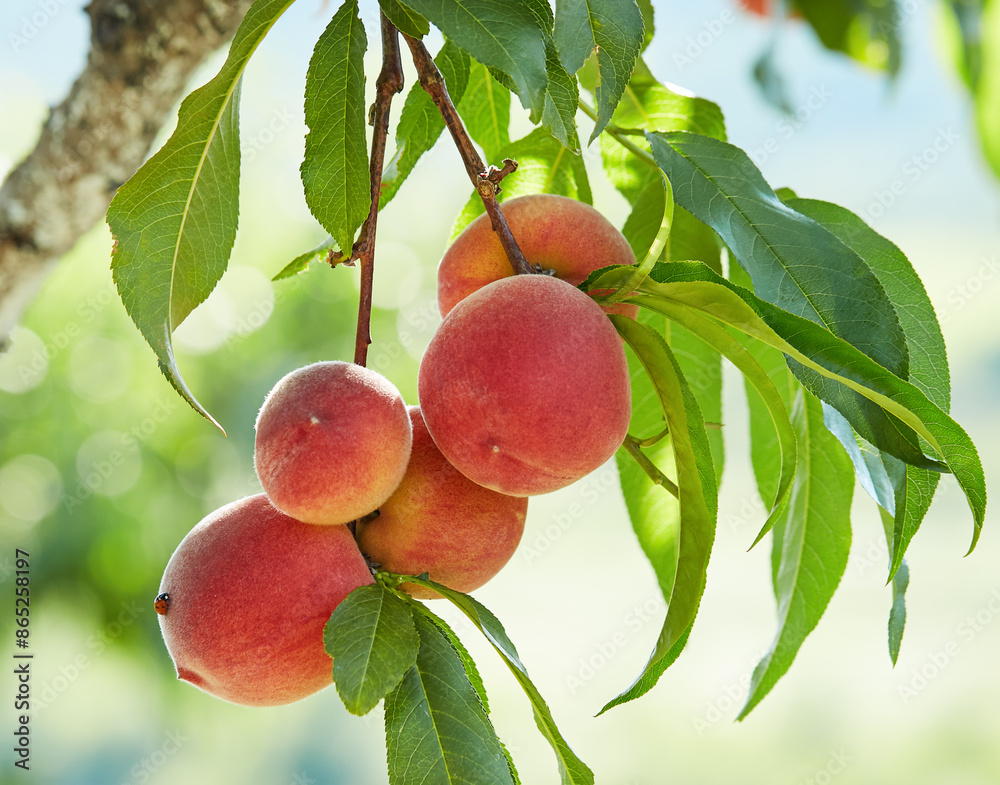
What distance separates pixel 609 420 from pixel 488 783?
0.44ft

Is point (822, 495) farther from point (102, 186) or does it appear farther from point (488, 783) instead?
point (102, 186)

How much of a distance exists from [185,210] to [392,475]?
0.17 metres

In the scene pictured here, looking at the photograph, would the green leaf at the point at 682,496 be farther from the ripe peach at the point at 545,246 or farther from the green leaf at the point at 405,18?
the green leaf at the point at 405,18

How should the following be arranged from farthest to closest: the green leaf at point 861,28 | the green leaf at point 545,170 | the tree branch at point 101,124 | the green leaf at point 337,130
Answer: the green leaf at point 861,28 < the tree branch at point 101,124 < the green leaf at point 545,170 < the green leaf at point 337,130

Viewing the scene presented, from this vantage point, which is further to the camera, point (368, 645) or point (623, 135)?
point (623, 135)

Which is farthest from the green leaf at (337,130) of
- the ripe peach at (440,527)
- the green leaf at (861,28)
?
the green leaf at (861,28)

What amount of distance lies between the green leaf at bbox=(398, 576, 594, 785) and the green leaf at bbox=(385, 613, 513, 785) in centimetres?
2

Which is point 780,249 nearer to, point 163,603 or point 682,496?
point 682,496

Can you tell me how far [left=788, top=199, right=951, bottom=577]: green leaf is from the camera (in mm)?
324

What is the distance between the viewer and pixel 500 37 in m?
0.30

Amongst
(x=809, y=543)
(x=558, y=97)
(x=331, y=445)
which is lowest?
(x=809, y=543)

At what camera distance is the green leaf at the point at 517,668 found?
31 cm

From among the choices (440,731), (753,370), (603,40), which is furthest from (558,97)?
(440,731)

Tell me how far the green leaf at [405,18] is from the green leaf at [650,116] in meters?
0.15
